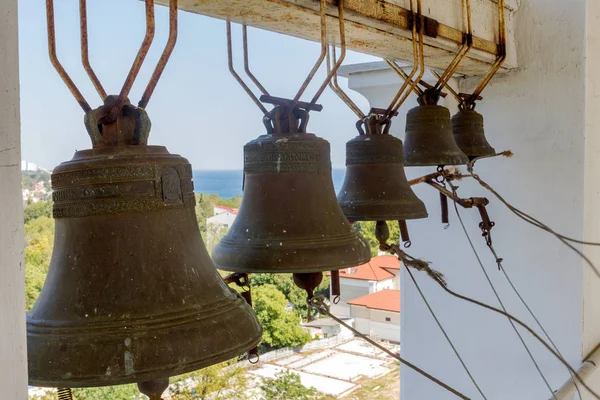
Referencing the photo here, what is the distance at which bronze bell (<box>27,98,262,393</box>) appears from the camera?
29.9 inches

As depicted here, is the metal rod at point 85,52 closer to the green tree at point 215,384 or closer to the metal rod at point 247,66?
the metal rod at point 247,66

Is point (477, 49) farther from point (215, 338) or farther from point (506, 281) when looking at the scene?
point (215, 338)

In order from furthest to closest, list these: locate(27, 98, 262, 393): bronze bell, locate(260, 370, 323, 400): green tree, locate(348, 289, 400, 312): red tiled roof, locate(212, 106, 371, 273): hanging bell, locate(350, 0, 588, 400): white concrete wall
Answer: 1. locate(348, 289, 400, 312): red tiled roof
2. locate(260, 370, 323, 400): green tree
3. locate(350, 0, 588, 400): white concrete wall
4. locate(212, 106, 371, 273): hanging bell
5. locate(27, 98, 262, 393): bronze bell

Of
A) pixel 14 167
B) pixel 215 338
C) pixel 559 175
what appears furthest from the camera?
pixel 559 175

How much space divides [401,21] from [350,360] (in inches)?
226

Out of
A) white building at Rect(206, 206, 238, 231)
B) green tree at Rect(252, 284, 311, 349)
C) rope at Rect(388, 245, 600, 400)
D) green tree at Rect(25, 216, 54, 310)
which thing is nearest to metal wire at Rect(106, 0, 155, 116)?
rope at Rect(388, 245, 600, 400)

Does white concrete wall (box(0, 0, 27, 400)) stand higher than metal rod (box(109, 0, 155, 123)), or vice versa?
metal rod (box(109, 0, 155, 123))

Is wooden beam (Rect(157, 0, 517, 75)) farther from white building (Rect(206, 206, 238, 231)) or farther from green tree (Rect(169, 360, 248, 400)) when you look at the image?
green tree (Rect(169, 360, 248, 400))

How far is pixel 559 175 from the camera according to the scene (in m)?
2.30

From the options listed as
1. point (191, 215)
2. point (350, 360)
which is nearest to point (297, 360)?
point (350, 360)

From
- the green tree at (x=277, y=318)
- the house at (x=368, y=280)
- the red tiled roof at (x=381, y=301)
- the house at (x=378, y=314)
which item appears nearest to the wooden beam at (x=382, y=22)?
the green tree at (x=277, y=318)

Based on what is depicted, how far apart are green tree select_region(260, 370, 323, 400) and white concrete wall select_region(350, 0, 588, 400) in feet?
8.94

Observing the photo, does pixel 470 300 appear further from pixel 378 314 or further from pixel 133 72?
pixel 378 314

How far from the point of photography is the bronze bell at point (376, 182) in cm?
159
